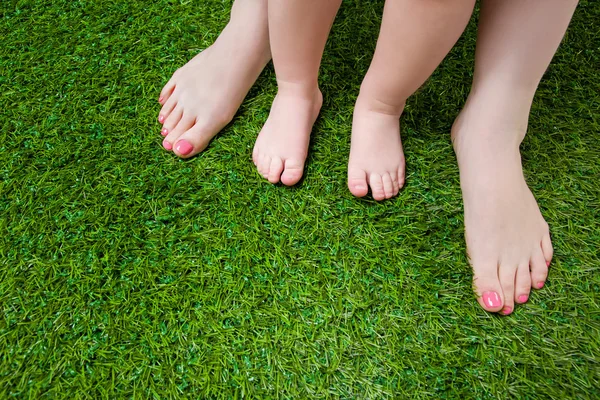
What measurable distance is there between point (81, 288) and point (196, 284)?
247 millimetres

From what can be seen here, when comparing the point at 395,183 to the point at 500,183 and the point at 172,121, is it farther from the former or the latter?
the point at 172,121

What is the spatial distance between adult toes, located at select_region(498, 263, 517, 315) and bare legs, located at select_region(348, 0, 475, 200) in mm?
291

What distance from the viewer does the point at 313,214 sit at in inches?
42.1

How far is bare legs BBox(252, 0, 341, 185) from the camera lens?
958mm

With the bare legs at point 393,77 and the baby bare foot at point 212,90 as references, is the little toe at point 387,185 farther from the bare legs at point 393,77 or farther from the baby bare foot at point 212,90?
the baby bare foot at point 212,90

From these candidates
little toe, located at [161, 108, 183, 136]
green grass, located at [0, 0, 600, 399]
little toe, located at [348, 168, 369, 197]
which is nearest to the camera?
green grass, located at [0, 0, 600, 399]

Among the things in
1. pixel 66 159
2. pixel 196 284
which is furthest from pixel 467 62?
pixel 66 159

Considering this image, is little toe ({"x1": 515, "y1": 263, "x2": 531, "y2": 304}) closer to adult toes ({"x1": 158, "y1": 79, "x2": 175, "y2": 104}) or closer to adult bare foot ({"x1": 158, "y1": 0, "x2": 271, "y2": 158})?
adult bare foot ({"x1": 158, "y1": 0, "x2": 271, "y2": 158})

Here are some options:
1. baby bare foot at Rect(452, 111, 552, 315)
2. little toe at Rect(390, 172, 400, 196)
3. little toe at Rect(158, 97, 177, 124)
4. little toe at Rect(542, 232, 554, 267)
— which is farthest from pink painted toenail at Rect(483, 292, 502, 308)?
little toe at Rect(158, 97, 177, 124)

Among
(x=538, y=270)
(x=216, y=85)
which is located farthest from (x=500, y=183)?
(x=216, y=85)

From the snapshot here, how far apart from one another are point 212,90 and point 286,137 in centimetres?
24

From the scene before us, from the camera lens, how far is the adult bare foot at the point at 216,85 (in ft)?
3.72

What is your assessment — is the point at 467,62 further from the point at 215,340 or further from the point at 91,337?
the point at 91,337

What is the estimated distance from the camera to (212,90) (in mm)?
1161
